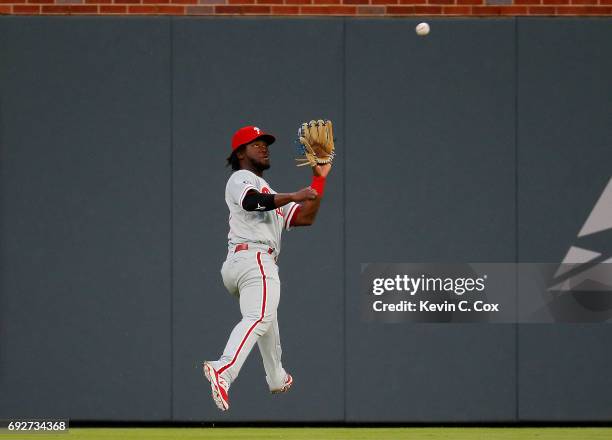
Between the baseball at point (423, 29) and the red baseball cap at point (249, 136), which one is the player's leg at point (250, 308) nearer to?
the red baseball cap at point (249, 136)

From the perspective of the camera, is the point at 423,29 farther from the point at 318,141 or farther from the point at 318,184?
the point at 318,184

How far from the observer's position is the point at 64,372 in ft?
30.3

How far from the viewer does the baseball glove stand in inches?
301

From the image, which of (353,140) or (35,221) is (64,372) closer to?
(35,221)

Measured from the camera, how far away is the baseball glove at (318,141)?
7633 millimetres

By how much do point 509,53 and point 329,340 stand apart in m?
2.62

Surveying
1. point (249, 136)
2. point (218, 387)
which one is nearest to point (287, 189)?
point (249, 136)

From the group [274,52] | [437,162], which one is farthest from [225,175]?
[437,162]

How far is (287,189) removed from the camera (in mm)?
9234

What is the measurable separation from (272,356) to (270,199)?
1.08m
